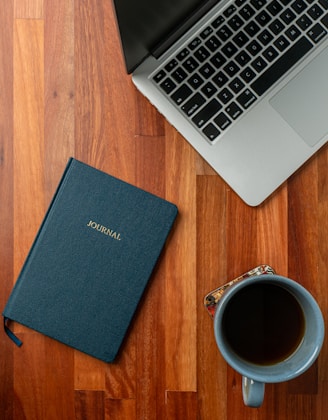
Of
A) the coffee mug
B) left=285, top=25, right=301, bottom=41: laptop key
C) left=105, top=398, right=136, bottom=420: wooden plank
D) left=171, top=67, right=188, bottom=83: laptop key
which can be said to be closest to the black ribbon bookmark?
left=105, top=398, right=136, bottom=420: wooden plank

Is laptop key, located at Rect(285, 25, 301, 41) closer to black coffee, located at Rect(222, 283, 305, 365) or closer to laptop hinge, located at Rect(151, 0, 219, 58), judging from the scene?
laptop hinge, located at Rect(151, 0, 219, 58)

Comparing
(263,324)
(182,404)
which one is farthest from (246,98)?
(182,404)

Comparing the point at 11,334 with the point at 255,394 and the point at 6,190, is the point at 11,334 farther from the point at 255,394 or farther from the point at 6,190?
the point at 255,394

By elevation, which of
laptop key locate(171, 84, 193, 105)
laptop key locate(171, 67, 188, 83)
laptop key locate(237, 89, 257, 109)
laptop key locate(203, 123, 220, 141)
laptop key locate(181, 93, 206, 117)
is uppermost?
laptop key locate(171, 67, 188, 83)

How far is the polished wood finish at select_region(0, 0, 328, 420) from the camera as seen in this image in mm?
720

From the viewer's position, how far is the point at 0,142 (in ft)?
2.38

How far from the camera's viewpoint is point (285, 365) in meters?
0.63

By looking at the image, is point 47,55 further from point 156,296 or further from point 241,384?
point 241,384

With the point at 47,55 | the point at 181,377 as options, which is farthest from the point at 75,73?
the point at 181,377

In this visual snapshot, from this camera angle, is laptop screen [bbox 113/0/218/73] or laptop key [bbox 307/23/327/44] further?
laptop key [bbox 307/23/327/44]

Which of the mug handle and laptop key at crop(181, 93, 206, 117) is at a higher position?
laptop key at crop(181, 93, 206, 117)

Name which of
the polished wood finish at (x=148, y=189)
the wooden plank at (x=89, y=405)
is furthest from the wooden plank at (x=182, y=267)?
the wooden plank at (x=89, y=405)

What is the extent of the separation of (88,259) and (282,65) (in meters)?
0.34

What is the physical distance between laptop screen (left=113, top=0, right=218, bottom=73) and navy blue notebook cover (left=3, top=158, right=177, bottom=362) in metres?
0.16
